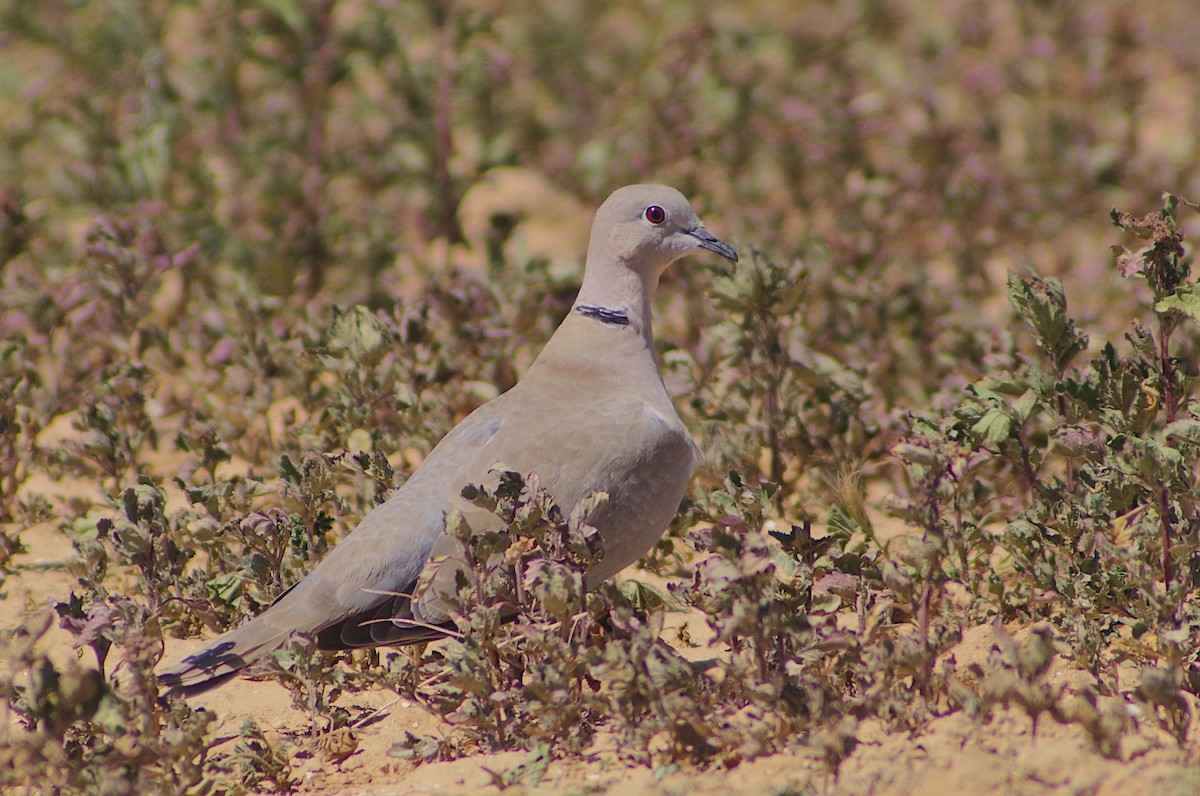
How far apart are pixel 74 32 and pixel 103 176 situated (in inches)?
108

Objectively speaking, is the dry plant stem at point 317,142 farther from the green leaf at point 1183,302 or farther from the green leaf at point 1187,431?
the green leaf at point 1187,431

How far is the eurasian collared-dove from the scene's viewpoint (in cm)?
388

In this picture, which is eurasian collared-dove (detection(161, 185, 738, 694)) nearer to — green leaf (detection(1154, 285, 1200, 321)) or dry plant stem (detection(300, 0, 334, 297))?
green leaf (detection(1154, 285, 1200, 321))

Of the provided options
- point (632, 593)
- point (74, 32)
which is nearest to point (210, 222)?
point (74, 32)

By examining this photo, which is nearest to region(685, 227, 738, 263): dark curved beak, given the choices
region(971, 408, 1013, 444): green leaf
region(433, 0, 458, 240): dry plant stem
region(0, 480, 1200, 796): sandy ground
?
region(971, 408, 1013, 444): green leaf

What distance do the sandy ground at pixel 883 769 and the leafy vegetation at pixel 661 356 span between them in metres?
0.06

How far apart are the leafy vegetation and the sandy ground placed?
0.20ft

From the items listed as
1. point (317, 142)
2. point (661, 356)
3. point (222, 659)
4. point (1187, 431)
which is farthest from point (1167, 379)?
point (317, 142)

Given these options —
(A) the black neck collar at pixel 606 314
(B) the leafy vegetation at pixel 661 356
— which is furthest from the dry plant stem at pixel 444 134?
(A) the black neck collar at pixel 606 314

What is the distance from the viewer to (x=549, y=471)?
412 centimetres

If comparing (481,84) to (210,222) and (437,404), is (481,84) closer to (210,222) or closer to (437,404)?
(210,222)

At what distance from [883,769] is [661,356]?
3.01 meters

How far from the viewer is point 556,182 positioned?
8.71 m

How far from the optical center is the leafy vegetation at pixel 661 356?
3.39 m
